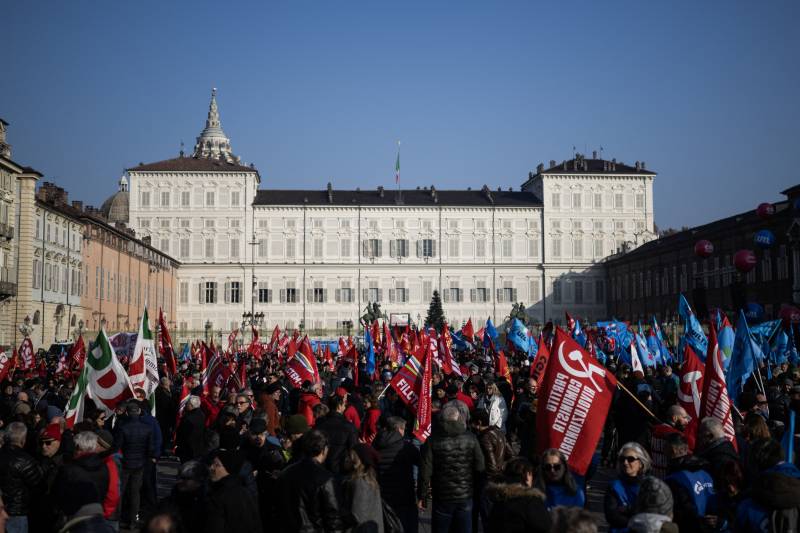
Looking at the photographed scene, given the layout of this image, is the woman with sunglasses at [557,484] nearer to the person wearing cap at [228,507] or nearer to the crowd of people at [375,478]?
the crowd of people at [375,478]

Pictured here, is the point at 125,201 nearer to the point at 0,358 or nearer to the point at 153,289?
the point at 153,289

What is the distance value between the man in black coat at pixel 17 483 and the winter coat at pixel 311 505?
7.17 feet

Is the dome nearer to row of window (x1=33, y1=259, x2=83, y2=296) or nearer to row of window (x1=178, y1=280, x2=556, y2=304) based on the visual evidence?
row of window (x1=178, y1=280, x2=556, y2=304)

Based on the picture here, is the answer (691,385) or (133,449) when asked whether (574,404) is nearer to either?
(691,385)

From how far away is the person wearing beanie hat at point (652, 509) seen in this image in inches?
179

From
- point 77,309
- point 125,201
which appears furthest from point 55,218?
point 125,201

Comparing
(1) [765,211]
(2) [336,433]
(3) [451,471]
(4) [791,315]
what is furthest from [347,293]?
(3) [451,471]

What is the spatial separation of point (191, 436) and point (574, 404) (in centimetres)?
470

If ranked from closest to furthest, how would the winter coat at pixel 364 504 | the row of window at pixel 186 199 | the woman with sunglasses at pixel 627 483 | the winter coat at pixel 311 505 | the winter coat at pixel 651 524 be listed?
1. the winter coat at pixel 651 524
2. the woman with sunglasses at pixel 627 483
3. the winter coat at pixel 311 505
4. the winter coat at pixel 364 504
5. the row of window at pixel 186 199

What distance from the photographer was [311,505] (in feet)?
18.4

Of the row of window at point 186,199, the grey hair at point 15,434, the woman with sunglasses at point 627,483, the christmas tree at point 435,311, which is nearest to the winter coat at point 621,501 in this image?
the woman with sunglasses at point 627,483

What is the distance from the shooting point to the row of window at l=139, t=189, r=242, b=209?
248ft

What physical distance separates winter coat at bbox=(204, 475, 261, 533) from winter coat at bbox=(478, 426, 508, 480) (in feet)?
8.25

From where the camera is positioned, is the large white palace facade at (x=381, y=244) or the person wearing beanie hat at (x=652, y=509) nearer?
the person wearing beanie hat at (x=652, y=509)
